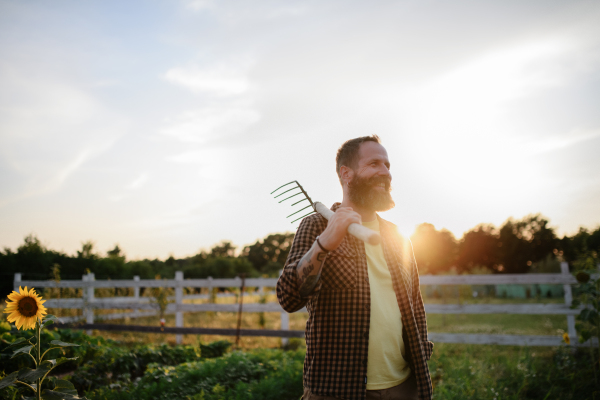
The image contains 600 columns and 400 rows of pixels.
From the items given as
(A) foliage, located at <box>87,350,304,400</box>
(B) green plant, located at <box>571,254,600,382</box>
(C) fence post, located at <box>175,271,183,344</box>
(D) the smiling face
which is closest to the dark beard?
(D) the smiling face

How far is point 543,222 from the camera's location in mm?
53500

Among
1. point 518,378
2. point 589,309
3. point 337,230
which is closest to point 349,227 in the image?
point 337,230

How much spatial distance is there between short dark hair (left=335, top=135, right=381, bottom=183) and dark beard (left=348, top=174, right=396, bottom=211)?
10 cm

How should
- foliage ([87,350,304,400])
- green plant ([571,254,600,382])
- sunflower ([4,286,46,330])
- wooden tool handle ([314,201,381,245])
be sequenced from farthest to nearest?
1. green plant ([571,254,600,382])
2. foliage ([87,350,304,400])
3. sunflower ([4,286,46,330])
4. wooden tool handle ([314,201,381,245])

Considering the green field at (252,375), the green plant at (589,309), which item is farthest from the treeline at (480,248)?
the green plant at (589,309)

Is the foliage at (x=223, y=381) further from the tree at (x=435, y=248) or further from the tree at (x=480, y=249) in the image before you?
the tree at (x=480, y=249)

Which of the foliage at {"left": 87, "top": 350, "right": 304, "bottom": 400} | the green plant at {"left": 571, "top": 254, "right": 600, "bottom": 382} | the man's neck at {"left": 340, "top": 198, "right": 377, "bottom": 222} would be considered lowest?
the foliage at {"left": 87, "top": 350, "right": 304, "bottom": 400}

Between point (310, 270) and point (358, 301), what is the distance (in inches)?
12.3

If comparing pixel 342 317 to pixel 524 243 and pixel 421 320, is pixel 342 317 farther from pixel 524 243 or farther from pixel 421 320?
pixel 524 243

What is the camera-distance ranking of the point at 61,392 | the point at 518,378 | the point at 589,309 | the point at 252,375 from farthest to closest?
the point at 589,309
the point at 518,378
the point at 252,375
the point at 61,392

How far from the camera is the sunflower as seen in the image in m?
2.46

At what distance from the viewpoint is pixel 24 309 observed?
247 cm

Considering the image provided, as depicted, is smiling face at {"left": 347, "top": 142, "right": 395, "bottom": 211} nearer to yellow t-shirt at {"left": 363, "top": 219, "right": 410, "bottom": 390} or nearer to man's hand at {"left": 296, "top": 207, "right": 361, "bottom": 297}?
yellow t-shirt at {"left": 363, "top": 219, "right": 410, "bottom": 390}

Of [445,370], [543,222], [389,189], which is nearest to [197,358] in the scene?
[445,370]
